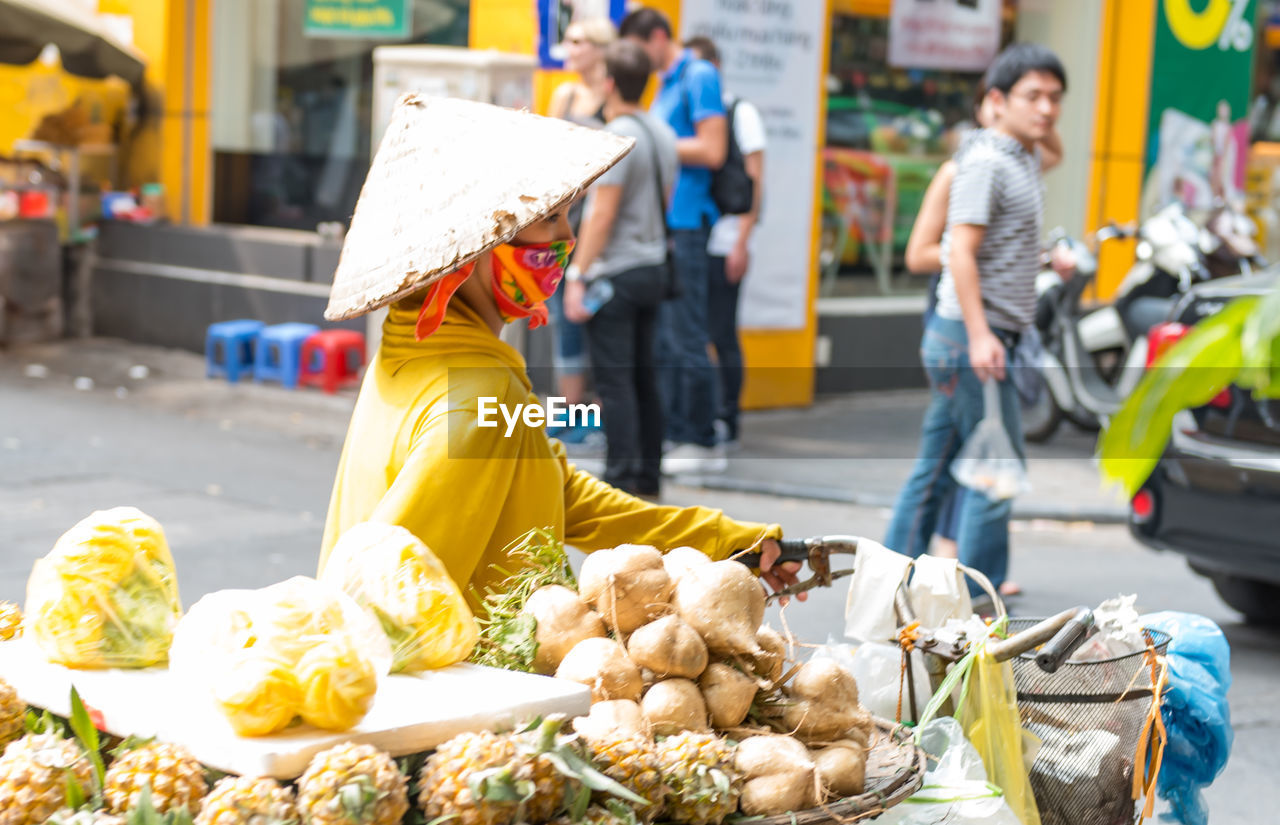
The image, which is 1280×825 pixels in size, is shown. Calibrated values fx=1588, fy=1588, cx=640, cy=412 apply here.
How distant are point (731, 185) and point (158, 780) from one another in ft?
24.4

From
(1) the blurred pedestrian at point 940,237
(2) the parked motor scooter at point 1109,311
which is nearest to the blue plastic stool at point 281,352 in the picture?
(2) the parked motor scooter at point 1109,311

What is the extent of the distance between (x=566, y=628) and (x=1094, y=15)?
12.9 m

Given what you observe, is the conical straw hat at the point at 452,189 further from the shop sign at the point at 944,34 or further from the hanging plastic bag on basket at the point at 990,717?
the shop sign at the point at 944,34

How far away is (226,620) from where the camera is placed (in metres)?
1.96

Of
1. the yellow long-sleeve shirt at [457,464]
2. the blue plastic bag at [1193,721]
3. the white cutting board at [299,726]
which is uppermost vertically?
the yellow long-sleeve shirt at [457,464]

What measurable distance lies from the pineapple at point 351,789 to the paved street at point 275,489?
11.0ft

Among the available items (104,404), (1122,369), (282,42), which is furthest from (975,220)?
(282,42)

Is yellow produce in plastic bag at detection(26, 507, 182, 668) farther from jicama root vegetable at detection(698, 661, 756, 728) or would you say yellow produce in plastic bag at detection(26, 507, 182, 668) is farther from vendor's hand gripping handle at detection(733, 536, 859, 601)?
vendor's hand gripping handle at detection(733, 536, 859, 601)

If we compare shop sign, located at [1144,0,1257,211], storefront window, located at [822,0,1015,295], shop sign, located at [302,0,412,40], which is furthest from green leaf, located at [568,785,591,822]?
shop sign, located at [1144,0,1257,211]

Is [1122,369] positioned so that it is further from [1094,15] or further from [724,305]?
[1094,15]

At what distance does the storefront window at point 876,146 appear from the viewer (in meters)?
12.1

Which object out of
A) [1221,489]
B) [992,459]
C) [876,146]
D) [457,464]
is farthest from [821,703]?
[876,146]

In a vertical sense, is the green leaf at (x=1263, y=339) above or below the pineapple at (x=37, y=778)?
above

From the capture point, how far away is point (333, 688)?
1.86 meters
